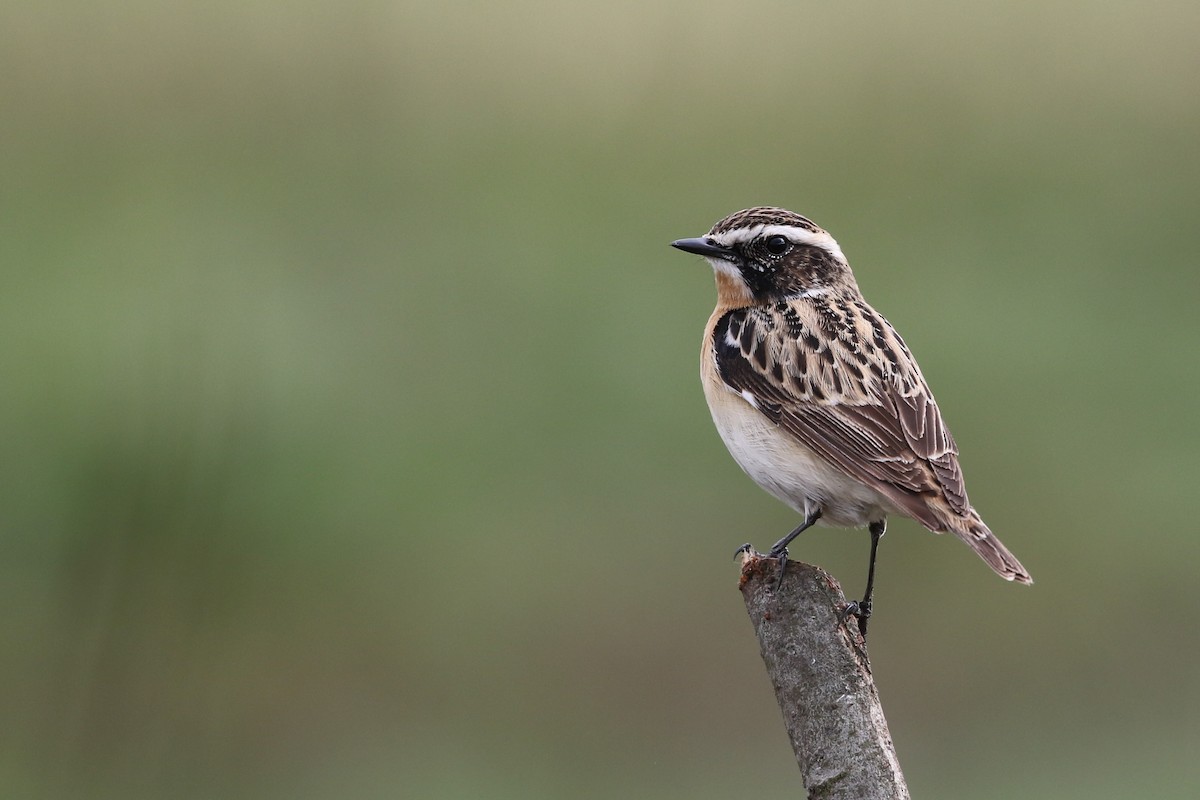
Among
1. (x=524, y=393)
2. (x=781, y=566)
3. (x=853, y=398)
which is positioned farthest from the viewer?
(x=524, y=393)

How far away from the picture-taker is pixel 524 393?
1352 cm

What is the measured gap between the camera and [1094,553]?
41.9ft

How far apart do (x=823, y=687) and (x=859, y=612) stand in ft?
5.22

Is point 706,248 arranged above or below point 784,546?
above

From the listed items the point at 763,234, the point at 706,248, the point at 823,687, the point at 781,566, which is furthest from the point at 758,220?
the point at 823,687

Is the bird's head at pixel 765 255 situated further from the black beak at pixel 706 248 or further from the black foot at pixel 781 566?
the black foot at pixel 781 566

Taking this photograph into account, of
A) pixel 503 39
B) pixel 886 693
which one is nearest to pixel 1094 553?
pixel 886 693

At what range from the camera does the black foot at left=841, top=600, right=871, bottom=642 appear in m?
5.65

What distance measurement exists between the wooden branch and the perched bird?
83 cm

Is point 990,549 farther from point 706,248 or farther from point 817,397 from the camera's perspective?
point 706,248

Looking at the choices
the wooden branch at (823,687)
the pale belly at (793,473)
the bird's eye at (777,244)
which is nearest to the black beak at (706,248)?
the bird's eye at (777,244)

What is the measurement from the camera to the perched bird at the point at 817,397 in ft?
23.5

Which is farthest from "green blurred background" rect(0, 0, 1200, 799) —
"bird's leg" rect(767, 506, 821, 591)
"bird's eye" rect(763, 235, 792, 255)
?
"bird's eye" rect(763, 235, 792, 255)

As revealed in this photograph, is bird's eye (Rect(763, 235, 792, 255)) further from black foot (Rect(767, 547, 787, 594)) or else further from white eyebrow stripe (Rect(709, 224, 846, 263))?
black foot (Rect(767, 547, 787, 594))
